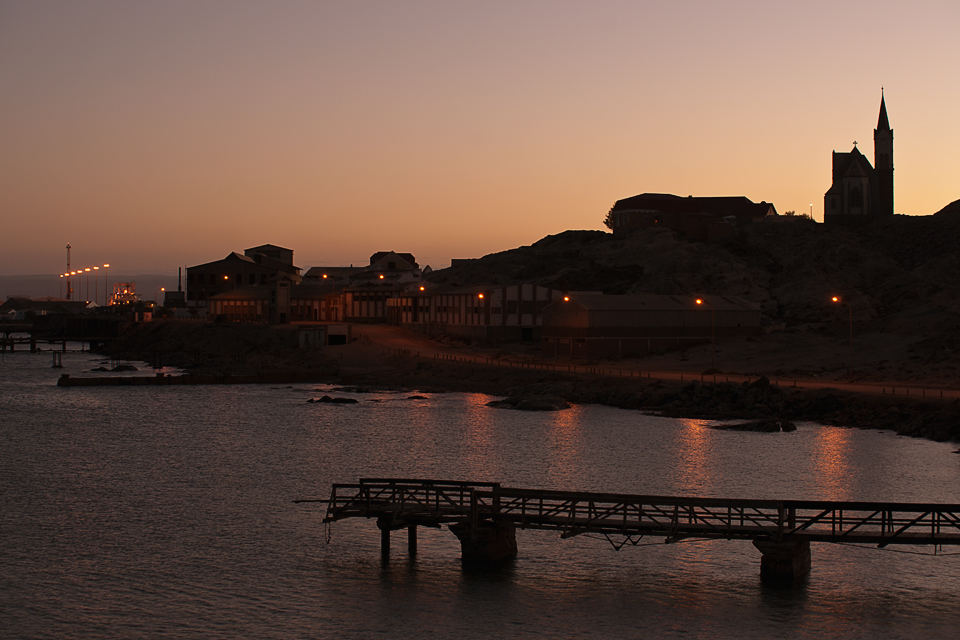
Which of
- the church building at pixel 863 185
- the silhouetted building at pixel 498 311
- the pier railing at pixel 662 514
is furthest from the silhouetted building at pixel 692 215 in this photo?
the pier railing at pixel 662 514

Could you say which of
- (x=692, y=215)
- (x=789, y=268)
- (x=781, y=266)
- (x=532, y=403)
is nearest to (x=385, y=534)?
(x=532, y=403)

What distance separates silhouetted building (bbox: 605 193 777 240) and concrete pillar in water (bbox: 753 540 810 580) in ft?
488

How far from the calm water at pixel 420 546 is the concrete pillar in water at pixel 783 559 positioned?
568mm

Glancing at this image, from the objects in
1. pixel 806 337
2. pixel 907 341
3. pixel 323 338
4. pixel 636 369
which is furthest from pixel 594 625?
pixel 323 338

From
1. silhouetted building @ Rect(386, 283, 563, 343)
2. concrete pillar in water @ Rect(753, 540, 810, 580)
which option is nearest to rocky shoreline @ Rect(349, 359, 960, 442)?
silhouetted building @ Rect(386, 283, 563, 343)

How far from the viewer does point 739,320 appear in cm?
10925

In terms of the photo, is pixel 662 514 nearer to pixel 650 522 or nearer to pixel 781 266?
pixel 650 522

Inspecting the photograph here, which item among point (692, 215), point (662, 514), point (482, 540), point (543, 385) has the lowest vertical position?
point (482, 540)

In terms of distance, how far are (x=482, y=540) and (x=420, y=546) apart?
4.61 metres

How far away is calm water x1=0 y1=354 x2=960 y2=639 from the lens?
29.0 meters

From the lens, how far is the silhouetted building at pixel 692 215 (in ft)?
579

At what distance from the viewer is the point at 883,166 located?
180 meters

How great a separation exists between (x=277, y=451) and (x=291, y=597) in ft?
101

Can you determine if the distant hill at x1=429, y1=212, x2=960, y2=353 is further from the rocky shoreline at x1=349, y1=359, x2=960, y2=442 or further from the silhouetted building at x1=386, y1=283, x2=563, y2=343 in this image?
the rocky shoreline at x1=349, y1=359, x2=960, y2=442
